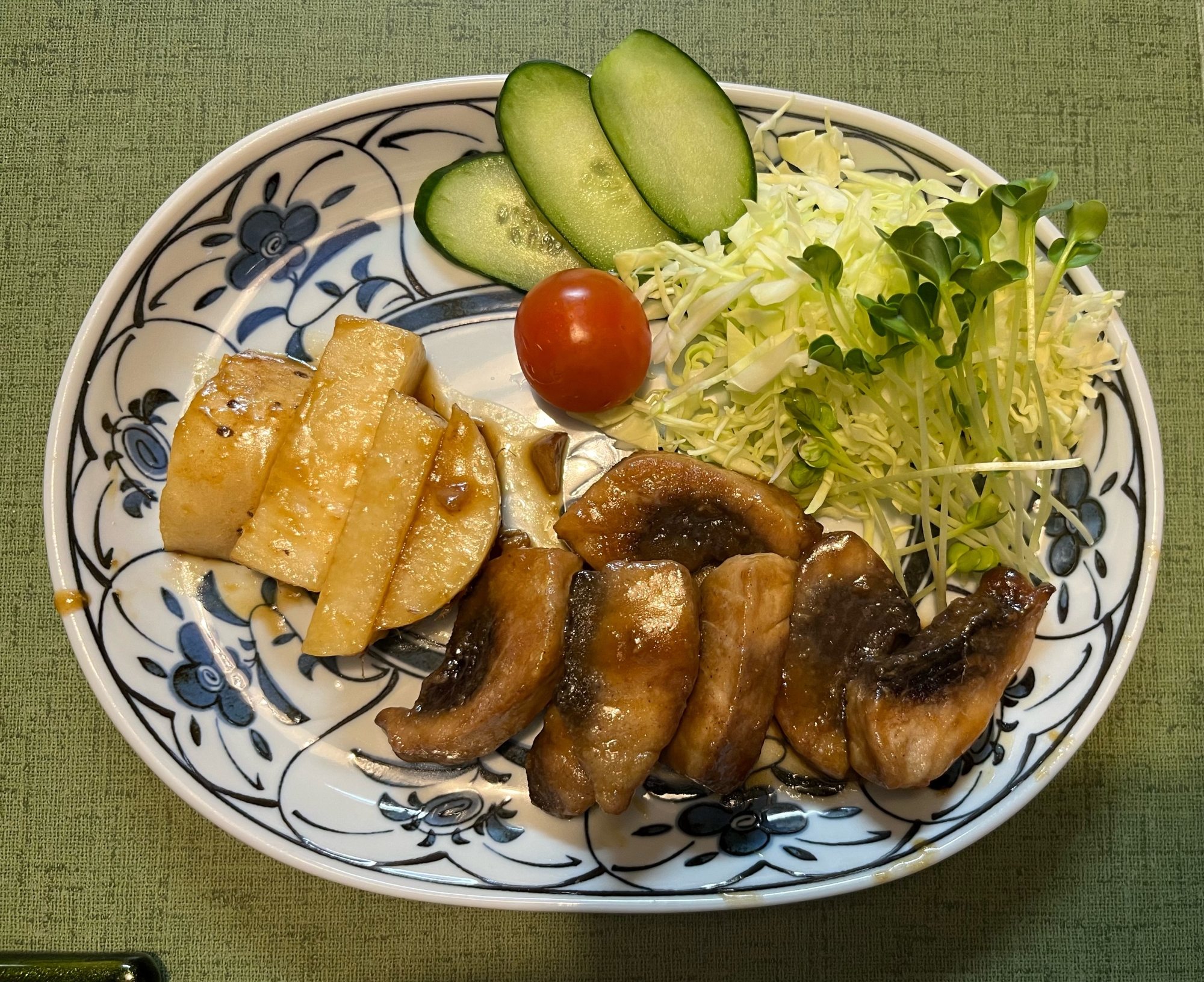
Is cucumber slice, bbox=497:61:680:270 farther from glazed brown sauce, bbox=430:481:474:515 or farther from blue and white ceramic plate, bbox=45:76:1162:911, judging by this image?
glazed brown sauce, bbox=430:481:474:515

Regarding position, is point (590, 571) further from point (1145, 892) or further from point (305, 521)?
point (1145, 892)

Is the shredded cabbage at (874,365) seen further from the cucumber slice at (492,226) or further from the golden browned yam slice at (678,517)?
the cucumber slice at (492,226)

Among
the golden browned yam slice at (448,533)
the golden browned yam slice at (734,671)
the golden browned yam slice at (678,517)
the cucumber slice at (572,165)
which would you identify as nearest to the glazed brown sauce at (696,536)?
the golden browned yam slice at (678,517)

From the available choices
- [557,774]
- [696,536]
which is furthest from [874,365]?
[557,774]

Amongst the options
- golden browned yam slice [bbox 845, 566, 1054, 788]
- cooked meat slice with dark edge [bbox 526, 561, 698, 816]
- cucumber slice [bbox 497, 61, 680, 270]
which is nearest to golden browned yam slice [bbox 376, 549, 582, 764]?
cooked meat slice with dark edge [bbox 526, 561, 698, 816]

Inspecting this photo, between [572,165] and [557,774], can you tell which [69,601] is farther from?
[572,165]

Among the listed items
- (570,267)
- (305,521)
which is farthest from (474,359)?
(305,521)
